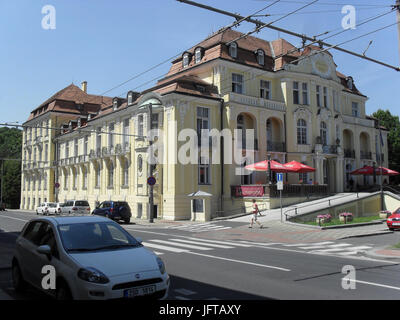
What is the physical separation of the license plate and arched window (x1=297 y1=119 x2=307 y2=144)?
1255 inches

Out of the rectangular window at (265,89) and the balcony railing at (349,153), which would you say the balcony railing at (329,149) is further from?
the rectangular window at (265,89)

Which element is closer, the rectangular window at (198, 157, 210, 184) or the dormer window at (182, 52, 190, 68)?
the rectangular window at (198, 157, 210, 184)

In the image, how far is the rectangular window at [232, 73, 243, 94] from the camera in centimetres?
3294

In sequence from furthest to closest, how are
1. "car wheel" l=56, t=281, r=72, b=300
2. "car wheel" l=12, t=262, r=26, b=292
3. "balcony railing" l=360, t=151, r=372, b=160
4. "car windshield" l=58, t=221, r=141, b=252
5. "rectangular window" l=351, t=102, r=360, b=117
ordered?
"rectangular window" l=351, t=102, r=360, b=117, "balcony railing" l=360, t=151, r=372, b=160, "car wheel" l=12, t=262, r=26, b=292, "car windshield" l=58, t=221, r=141, b=252, "car wheel" l=56, t=281, r=72, b=300

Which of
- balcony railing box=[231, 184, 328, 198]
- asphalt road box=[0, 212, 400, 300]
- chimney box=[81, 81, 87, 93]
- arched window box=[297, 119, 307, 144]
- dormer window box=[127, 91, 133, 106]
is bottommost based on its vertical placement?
asphalt road box=[0, 212, 400, 300]

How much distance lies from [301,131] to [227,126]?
896 centimetres

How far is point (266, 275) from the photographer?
9102mm

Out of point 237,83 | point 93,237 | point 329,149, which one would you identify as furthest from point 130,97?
point 93,237

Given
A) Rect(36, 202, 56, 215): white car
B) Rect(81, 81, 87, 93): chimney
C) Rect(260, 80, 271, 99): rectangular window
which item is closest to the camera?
Rect(260, 80, 271, 99): rectangular window

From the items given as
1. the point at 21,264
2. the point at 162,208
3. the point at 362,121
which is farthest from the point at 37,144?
the point at 21,264

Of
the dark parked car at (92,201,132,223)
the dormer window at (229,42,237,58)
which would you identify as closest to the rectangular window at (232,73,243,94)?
the dormer window at (229,42,237,58)

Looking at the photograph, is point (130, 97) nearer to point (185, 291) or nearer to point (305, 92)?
point (305, 92)

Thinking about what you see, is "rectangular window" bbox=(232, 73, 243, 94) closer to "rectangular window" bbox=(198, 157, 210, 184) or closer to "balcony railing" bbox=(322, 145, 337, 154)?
"rectangular window" bbox=(198, 157, 210, 184)
